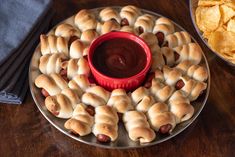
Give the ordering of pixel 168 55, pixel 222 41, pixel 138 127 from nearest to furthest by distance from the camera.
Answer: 1. pixel 138 127
2. pixel 168 55
3. pixel 222 41

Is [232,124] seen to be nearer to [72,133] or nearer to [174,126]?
[174,126]

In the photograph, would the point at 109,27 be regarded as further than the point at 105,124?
Yes

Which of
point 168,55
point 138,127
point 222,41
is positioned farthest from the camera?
point 222,41

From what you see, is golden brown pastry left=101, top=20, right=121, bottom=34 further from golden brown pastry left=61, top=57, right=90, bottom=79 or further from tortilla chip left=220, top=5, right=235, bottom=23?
tortilla chip left=220, top=5, right=235, bottom=23

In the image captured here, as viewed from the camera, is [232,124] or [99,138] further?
[232,124]

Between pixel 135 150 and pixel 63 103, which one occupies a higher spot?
pixel 63 103

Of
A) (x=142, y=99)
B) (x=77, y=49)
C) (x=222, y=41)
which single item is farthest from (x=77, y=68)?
(x=222, y=41)

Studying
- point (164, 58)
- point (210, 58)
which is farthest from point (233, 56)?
point (164, 58)

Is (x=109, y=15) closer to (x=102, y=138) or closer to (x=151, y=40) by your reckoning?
(x=151, y=40)
